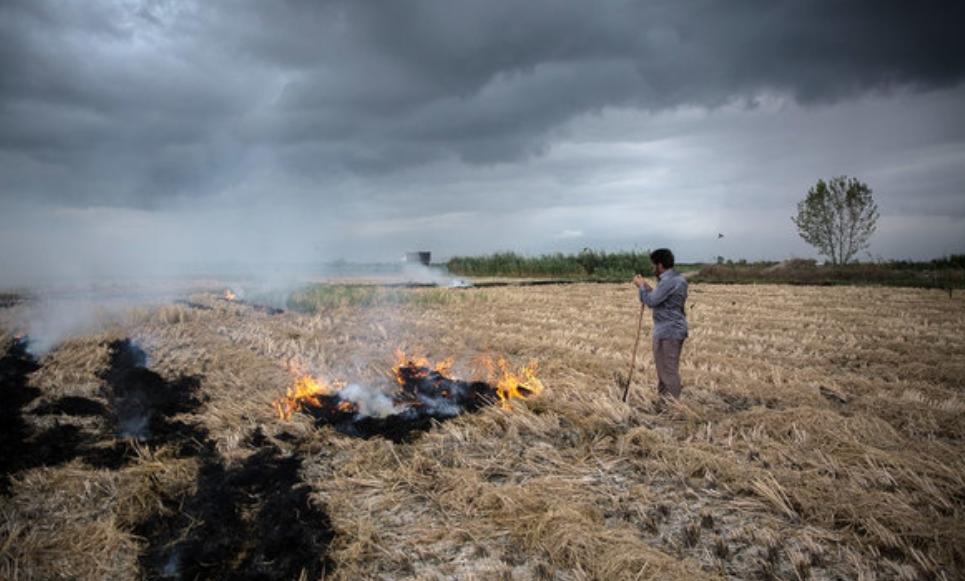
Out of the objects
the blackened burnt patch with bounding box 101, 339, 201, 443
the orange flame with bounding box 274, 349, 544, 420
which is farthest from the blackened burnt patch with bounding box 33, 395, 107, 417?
the orange flame with bounding box 274, 349, 544, 420

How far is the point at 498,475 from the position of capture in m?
5.41

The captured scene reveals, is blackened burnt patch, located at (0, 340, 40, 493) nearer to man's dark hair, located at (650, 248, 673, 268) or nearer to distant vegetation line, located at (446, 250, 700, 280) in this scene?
man's dark hair, located at (650, 248, 673, 268)

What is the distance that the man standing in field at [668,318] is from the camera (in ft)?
23.8

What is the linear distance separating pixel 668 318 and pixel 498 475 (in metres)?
3.33

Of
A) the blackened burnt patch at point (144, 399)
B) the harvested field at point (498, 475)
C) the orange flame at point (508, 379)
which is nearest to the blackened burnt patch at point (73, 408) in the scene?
the harvested field at point (498, 475)

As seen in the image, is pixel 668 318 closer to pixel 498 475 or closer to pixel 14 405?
pixel 498 475

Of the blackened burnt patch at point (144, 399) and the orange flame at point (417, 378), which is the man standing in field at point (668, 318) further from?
the blackened burnt patch at point (144, 399)

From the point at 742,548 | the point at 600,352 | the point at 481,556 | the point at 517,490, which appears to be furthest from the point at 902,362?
the point at 481,556

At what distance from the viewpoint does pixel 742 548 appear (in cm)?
405

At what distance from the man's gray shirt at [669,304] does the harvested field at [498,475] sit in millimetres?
955

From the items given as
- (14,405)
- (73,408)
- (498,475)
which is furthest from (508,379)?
(14,405)

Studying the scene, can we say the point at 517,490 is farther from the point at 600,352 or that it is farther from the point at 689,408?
the point at 600,352

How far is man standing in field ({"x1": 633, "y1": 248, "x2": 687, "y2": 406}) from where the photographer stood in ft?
23.8

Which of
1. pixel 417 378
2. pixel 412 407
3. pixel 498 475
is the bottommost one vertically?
pixel 498 475
